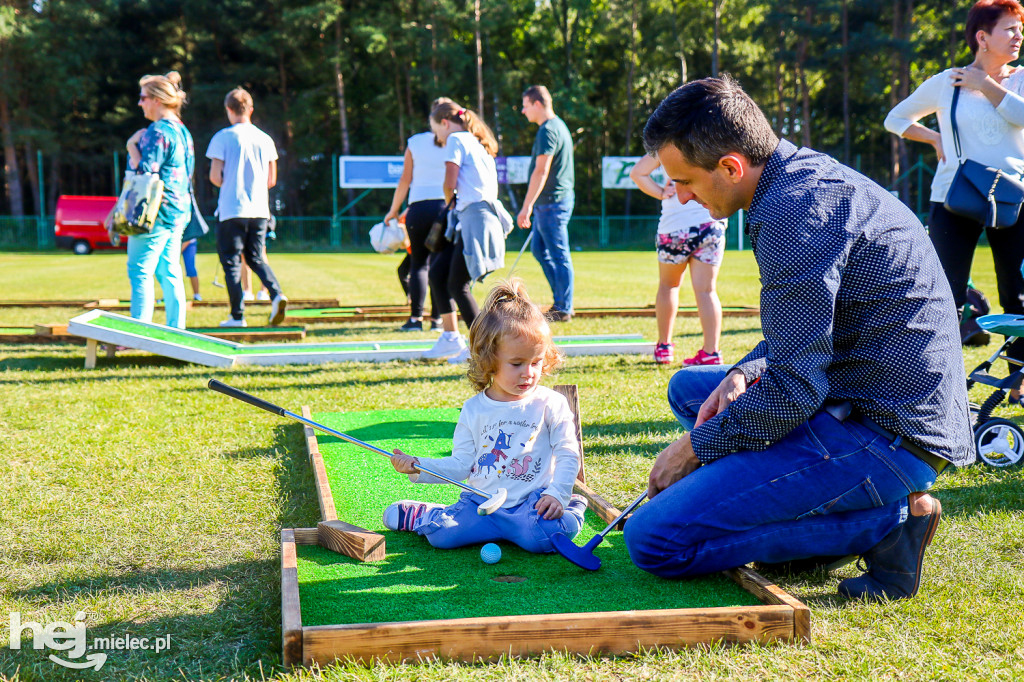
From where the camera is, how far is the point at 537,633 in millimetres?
2283

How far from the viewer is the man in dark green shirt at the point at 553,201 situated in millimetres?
8438

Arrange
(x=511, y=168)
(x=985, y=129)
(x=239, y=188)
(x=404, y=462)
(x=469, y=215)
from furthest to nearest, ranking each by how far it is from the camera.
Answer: (x=511, y=168) < (x=239, y=188) < (x=469, y=215) < (x=985, y=129) < (x=404, y=462)

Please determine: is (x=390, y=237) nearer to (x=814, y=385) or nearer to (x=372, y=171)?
(x=814, y=385)

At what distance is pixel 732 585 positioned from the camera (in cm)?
269

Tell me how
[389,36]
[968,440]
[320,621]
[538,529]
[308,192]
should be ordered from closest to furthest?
[320,621] < [968,440] < [538,529] < [389,36] < [308,192]

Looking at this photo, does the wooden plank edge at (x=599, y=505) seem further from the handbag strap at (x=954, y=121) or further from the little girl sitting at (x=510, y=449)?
the handbag strap at (x=954, y=121)

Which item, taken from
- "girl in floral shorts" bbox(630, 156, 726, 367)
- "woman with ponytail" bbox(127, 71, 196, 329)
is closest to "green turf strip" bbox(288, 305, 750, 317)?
"woman with ponytail" bbox(127, 71, 196, 329)

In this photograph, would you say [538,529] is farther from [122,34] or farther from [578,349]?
Result: [122,34]

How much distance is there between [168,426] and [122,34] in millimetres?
40411

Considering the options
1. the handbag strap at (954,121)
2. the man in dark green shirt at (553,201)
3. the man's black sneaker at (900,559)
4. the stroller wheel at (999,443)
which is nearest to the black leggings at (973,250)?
the handbag strap at (954,121)

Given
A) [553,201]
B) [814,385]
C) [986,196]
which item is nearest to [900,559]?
[814,385]

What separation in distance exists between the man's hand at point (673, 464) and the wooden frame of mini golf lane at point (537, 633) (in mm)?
480

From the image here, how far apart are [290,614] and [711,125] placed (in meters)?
1.70

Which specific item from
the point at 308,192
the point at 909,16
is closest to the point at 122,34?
the point at 308,192
